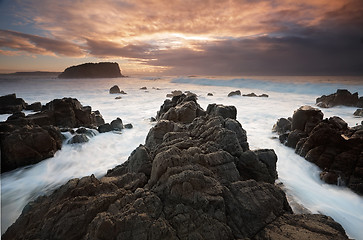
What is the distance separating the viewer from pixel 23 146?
334 inches

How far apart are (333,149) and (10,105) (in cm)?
Answer: 2946

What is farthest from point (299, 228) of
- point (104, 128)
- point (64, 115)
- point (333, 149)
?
point (64, 115)

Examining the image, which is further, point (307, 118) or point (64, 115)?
point (64, 115)

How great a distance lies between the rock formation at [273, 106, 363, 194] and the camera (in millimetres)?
7844

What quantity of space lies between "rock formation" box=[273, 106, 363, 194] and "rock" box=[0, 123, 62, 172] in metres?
12.9

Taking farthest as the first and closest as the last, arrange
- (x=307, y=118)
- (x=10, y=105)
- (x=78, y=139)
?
(x=10, y=105), (x=307, y=118), (x=78, y=139)

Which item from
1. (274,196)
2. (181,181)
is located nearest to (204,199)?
(181,181)

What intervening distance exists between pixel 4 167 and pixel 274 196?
34.3 feet

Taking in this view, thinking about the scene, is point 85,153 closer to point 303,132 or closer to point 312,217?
point 312,217

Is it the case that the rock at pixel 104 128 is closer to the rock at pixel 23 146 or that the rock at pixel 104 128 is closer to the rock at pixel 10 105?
the rock at pixel 23 146

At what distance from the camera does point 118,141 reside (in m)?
13.3

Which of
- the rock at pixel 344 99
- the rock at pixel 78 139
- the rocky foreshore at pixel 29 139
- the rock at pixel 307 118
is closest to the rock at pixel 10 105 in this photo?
the rocky foreshore at pixel 29 139

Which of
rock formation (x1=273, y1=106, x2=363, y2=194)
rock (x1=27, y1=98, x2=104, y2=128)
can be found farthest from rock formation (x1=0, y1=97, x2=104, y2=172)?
rock formation (x1=273, y1=106, x2=363, y2=194)

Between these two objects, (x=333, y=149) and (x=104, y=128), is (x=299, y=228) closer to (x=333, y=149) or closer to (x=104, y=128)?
(x=333, y=149)
